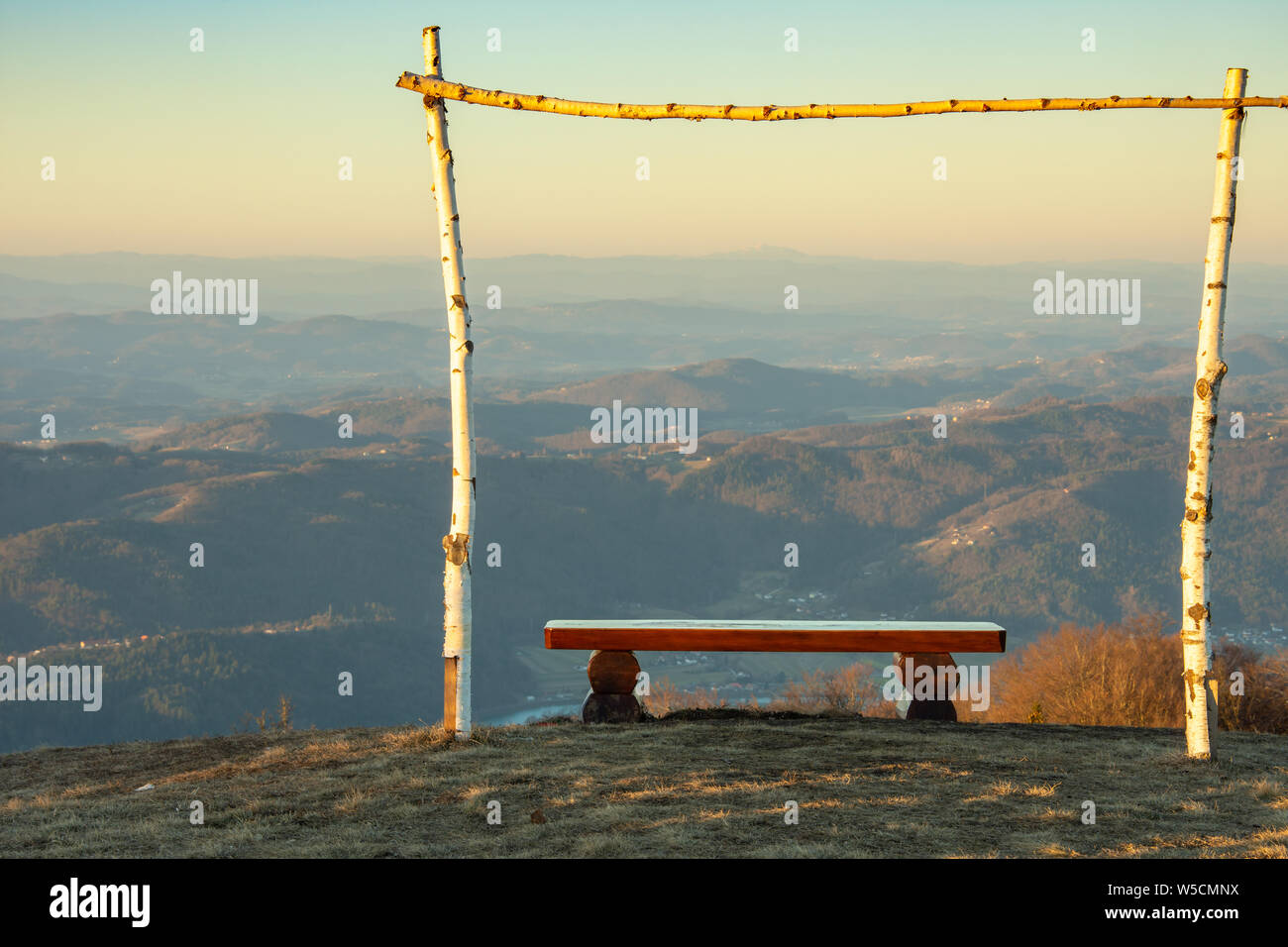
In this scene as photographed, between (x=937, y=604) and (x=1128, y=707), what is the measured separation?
173m

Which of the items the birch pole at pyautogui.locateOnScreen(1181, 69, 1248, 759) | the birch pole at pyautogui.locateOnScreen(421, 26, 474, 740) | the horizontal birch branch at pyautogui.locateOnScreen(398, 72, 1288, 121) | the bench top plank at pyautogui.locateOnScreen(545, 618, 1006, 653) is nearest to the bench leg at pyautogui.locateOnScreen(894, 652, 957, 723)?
the bench top plank at pyautogui.locateOnScreen(545, 618, 1006, 653)

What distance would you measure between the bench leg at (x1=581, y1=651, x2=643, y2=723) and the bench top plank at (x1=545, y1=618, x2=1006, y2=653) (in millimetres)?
419

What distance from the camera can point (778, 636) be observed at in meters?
10.4

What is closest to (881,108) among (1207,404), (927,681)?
(1207,404)

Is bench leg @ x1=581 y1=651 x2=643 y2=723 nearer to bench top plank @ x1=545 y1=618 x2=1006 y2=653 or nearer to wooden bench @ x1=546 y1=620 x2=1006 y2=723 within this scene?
wooden bench @ x1=546 y1=620 x2=1006 y2=723

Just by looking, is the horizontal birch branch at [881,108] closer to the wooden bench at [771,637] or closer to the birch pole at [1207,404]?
the birch pole at [1207,404]

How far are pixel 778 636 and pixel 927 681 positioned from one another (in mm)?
1716

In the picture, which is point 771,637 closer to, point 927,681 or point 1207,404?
point 927,681

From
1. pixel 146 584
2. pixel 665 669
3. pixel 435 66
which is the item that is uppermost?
pixel 435 66

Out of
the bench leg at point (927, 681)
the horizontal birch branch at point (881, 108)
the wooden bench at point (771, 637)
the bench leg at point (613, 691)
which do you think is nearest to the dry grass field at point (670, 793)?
the bench leg at point (613, 691)

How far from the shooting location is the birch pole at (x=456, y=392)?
939cm
